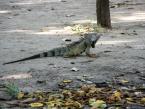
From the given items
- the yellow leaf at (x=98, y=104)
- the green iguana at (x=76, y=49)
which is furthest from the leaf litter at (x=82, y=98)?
the green iguana at (x=76, y=49)

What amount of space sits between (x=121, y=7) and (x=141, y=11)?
1.68 metres

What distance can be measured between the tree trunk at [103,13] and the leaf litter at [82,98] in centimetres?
629

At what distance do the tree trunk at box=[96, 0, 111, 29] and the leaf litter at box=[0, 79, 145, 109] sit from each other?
6295 millimetres

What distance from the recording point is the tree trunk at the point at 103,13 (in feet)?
41.8

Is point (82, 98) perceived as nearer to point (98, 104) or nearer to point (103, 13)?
point (98, 104)

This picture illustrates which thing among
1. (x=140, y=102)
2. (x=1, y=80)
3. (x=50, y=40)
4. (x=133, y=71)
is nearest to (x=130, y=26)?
(x=50, y=40)

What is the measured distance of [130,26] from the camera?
44.1 feet

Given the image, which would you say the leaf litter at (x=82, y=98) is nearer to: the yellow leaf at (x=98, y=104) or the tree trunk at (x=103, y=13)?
the yellow leaf at (x=98, y=104)

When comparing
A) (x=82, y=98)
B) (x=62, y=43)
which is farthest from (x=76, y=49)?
(x=82, y=98)

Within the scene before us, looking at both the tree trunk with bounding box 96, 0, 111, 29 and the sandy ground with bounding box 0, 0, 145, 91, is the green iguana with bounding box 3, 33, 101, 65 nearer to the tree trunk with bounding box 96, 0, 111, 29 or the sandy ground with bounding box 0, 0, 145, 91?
the sandy ground with bounding box 0, 0, 145, 91

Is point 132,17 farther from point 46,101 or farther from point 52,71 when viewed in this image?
point 46,101

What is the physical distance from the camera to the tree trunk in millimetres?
12734

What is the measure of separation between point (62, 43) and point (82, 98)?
4.71m

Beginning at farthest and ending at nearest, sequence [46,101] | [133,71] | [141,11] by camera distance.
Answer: [141,11] < [133,71] < [46,101]
